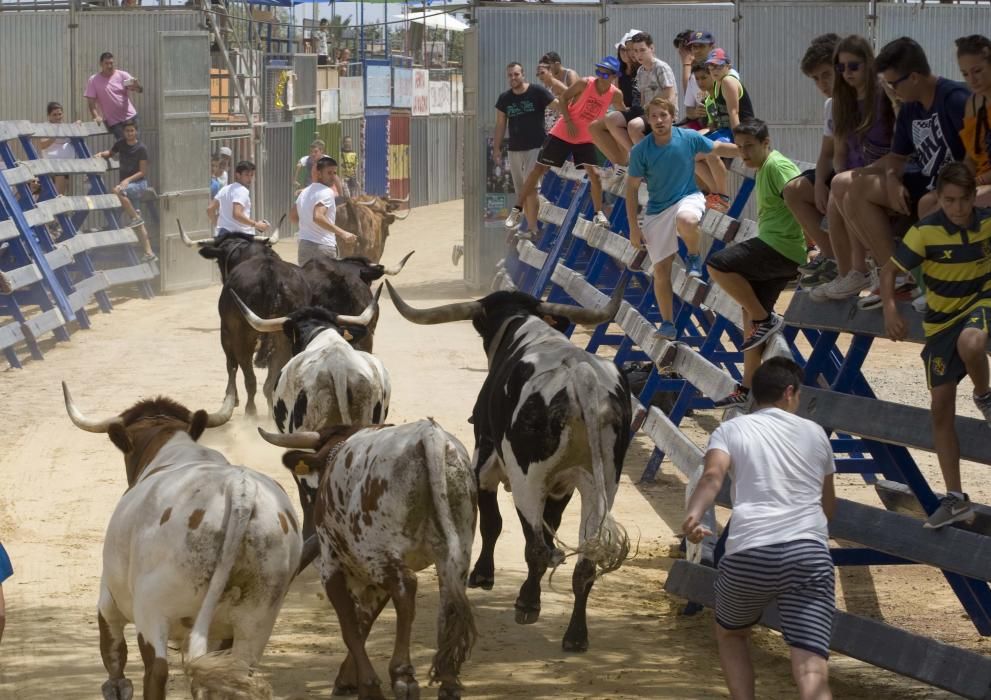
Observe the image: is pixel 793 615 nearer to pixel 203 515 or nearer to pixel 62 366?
pixel 203 515

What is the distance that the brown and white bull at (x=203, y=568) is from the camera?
5.55 metres

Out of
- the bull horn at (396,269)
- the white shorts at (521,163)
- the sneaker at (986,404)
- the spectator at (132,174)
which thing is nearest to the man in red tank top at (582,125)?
the white shorts at (521,163)

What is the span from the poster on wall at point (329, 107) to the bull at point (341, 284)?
21.8 m

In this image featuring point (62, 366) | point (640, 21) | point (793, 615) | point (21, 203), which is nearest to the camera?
point (793, 615)

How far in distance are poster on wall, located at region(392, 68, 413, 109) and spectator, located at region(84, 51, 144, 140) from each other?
16.6 metres

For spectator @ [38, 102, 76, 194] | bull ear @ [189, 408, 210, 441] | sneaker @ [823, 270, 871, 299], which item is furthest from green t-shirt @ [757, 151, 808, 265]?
spectator @ [38, 102, 76, 194]

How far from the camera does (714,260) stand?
9047mm

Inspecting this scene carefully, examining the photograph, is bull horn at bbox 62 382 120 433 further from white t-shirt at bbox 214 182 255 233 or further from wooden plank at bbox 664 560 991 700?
white t-shirt at bbox 214 182 255 233

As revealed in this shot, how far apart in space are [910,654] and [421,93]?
34.0m

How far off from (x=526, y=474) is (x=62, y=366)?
→ 9897 millimetres

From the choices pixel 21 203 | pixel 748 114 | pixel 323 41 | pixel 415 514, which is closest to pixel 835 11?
pixel 748 114

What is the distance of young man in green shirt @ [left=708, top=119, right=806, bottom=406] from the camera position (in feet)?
29.2

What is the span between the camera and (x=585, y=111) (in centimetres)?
1611

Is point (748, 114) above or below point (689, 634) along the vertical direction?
above
